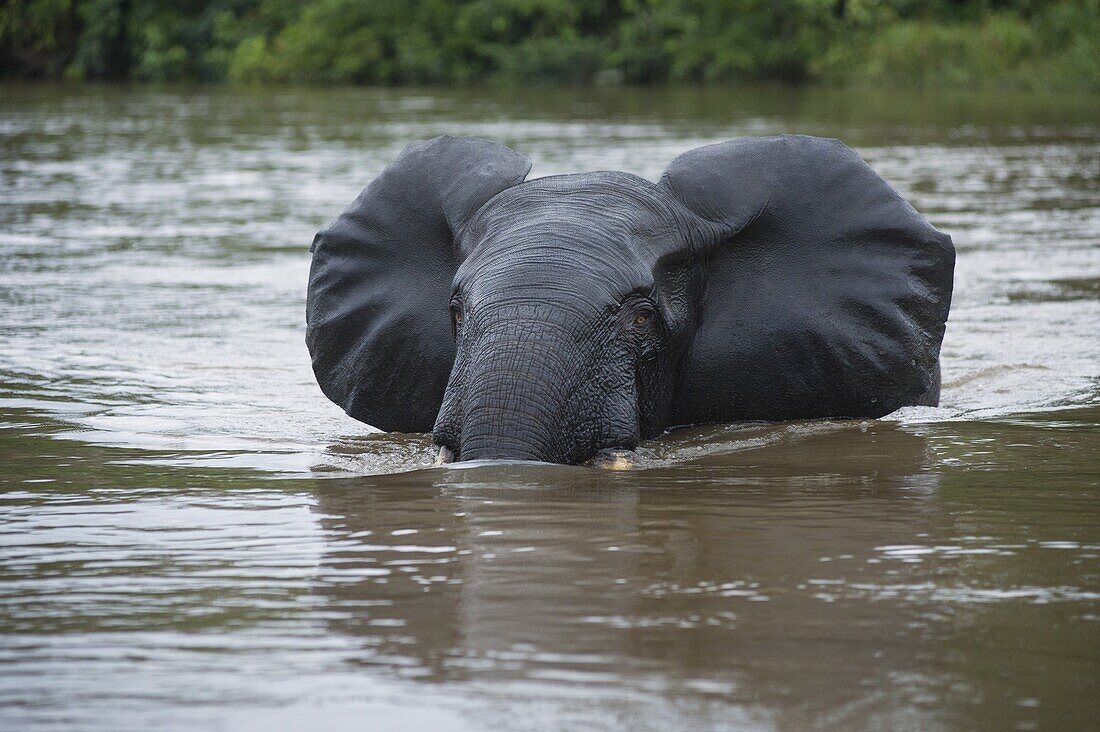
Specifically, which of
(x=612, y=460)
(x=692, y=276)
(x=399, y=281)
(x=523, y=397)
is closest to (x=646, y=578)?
(x=523, y=397)

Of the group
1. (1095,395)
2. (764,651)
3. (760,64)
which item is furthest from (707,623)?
(760,64)

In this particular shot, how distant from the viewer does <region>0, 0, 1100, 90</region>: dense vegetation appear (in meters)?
35.4

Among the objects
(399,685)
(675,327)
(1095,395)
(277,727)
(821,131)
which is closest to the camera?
(277,727)

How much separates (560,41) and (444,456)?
39894 mm

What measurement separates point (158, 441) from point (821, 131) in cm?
1685

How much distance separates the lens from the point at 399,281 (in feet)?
18.8

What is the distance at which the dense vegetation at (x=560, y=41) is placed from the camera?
35375 mm

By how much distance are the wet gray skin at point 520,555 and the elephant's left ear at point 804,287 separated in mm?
152

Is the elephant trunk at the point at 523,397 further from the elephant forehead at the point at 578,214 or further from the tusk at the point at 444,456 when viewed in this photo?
the elephant forehead at the point at 578,214

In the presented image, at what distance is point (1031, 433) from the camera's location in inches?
222

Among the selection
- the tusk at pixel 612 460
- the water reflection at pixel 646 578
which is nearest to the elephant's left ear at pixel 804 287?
the water reflection at pixel 646 578

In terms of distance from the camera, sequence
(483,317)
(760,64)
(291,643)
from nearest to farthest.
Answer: (291,643), (483,317), (760,64)

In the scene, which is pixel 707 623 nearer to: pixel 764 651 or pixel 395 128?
pixel 764 651

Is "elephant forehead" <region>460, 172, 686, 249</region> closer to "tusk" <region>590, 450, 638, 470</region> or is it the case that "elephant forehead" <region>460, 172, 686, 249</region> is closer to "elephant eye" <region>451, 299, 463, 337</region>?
"elephant eye" <region>451, 299, 463, 337</region>
